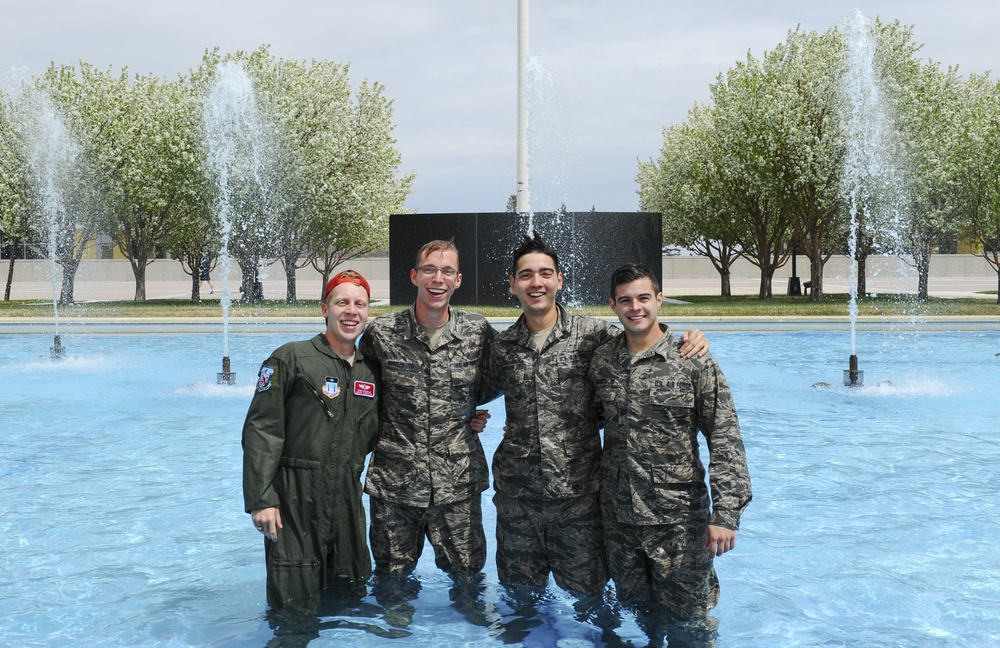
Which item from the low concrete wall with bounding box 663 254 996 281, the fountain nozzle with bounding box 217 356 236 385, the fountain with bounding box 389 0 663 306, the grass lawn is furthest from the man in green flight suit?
the low concrete wall with bounding box 663 254 996 281

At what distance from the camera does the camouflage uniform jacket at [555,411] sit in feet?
14.7

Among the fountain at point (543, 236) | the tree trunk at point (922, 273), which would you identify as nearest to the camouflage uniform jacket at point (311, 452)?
the fountain at point (543, 236)

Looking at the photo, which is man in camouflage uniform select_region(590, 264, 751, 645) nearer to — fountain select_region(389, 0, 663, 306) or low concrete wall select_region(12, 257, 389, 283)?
fountain select_region(389, 0, 663, 306)

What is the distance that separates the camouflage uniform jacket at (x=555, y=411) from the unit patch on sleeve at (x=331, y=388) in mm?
839

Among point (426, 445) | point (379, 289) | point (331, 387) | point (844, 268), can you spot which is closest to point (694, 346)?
point (426, 445)

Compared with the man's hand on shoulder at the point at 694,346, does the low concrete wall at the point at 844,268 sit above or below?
above

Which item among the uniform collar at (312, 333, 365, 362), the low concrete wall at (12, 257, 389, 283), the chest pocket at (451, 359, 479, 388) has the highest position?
the low concrete wall at (12, 257, 389, 283)

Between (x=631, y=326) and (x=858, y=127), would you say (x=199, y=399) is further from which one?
(x=858, y=127)

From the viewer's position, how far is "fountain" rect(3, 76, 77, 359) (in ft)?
101

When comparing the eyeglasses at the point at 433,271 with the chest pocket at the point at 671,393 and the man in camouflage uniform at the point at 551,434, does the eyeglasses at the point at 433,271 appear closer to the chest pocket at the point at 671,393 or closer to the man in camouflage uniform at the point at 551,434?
the man in camouflage uniform at the point at 551,434

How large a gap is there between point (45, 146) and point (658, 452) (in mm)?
32254

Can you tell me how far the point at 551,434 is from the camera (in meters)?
4.50

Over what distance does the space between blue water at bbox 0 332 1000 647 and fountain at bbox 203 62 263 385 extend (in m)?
17.6

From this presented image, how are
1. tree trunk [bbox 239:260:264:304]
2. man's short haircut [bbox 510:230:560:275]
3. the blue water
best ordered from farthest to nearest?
tree trunk [bbox 239:260:264:304]
the blue water
man's short haircut [bbox 510:230:560:275]
